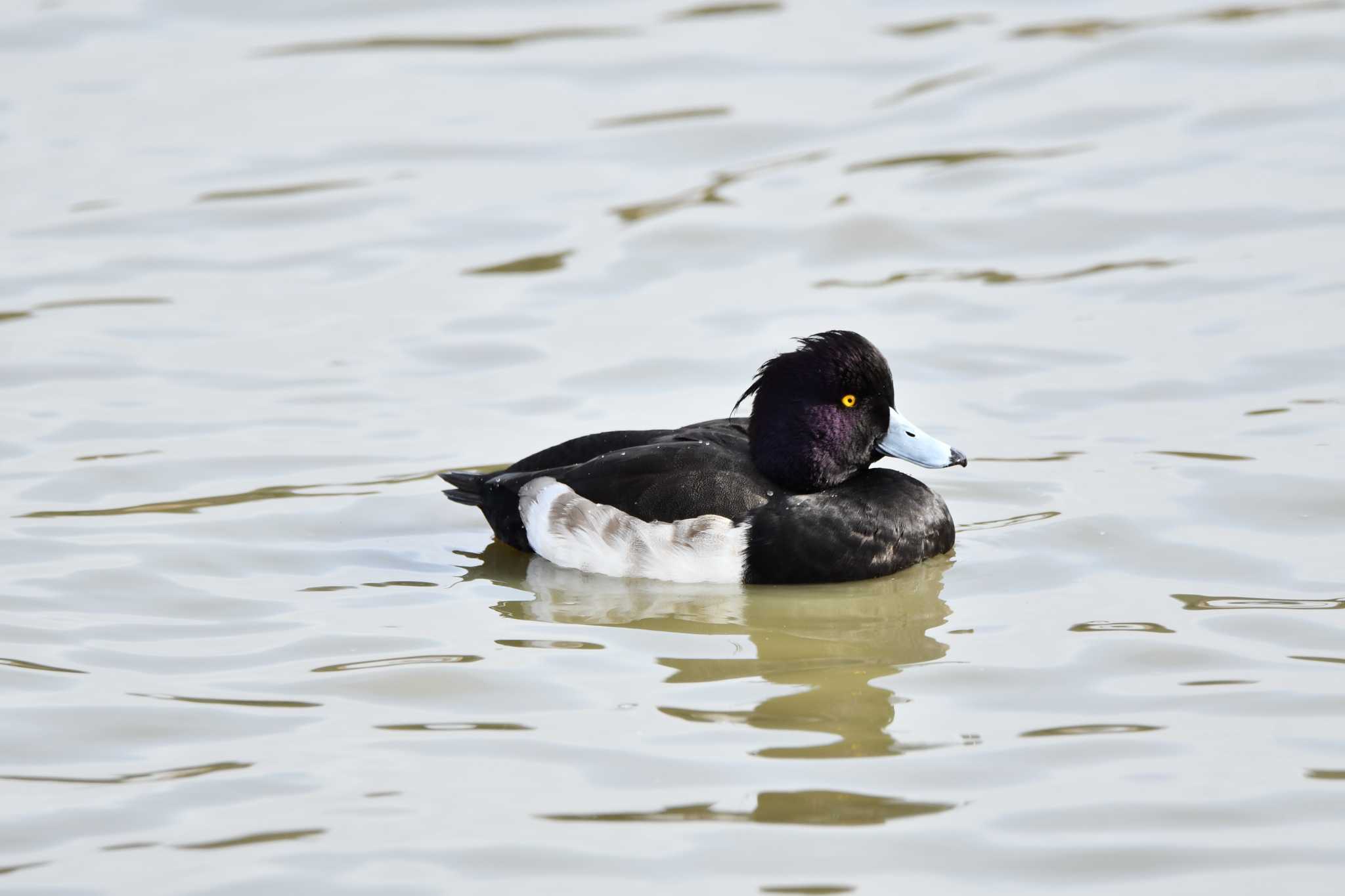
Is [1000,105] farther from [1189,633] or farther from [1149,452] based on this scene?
[1189,633]

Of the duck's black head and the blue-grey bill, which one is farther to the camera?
the blue-grey bill

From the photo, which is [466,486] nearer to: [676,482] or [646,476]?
[646,476]

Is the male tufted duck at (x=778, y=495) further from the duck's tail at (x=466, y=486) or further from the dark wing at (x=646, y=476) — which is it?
the duck's tail at (x=466, y=486)

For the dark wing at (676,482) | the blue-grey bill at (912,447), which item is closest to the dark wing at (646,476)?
the dark wing at (676,482)

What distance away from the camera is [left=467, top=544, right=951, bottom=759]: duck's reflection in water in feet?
18.9

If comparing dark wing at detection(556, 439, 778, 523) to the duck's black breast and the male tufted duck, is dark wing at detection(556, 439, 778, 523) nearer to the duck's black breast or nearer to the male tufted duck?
the male tufted duck

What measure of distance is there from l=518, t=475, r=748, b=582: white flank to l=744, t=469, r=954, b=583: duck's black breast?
3.4 inches

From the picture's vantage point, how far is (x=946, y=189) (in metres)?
11.8

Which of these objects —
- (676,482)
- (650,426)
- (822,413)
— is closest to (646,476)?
(676,482)

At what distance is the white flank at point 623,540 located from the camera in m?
7.06

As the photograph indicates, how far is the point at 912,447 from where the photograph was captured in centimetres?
730

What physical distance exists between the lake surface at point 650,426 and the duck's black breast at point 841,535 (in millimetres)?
136

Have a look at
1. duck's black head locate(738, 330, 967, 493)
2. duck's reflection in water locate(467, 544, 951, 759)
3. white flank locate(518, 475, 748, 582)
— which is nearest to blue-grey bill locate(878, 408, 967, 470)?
duck's black head locate(738, 330, 967, 493)

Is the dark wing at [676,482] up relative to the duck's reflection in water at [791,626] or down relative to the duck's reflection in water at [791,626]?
up
